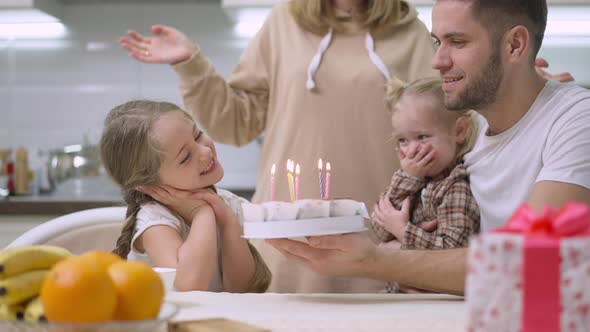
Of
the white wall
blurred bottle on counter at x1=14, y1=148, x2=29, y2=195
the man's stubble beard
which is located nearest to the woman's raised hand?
the man's stubble beard

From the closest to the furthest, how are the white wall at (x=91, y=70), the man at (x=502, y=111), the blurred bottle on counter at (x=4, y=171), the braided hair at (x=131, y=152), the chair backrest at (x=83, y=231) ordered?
the man at (x=502, y=111), the braided hair at (x=131, y=152), the chair backrest at (x=83, y=231), the blurred bottle on counter at (x=4, y=171), the white wall at (x=91, y=70)

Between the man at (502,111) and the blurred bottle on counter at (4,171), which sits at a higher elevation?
the man at (502,111)

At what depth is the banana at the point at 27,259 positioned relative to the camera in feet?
2.96

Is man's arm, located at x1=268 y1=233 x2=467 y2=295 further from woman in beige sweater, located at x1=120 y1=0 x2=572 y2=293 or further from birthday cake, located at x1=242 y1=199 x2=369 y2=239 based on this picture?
woman in beige sweater, located at x1=120 y1=0 x2=572 y2=293

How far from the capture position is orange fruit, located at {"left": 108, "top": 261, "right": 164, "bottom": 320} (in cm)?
81

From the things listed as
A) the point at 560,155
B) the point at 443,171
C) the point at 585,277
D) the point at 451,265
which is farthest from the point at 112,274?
the point at 443,171

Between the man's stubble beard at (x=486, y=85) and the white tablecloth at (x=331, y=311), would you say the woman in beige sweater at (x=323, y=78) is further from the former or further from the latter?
the white tablecloth at (x=331, y=311)

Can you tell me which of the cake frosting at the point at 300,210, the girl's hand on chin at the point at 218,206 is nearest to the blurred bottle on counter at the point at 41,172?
the girl's hand on chin at the point at 218,206

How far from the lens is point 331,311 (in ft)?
3.76

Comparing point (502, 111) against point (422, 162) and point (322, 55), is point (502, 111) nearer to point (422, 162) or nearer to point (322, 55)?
point (422, 162)

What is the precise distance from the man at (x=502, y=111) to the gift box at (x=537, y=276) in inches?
26.7

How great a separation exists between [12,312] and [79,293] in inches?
7.9

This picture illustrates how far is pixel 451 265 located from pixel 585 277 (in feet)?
2.28

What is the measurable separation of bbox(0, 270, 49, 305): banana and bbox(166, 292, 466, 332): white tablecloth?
21 cm
